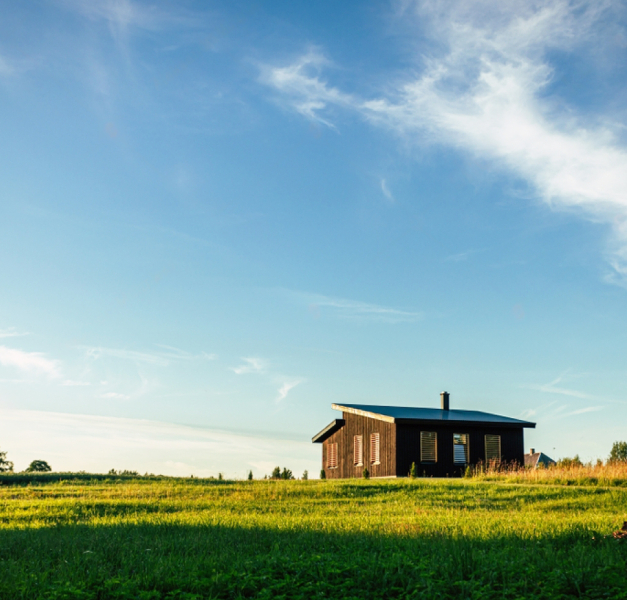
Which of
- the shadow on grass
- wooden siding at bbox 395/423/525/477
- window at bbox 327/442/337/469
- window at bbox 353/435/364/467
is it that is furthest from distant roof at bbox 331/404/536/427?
the shadow on grass

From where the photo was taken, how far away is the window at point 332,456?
37156mm

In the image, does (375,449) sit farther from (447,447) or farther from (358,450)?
(447,447)

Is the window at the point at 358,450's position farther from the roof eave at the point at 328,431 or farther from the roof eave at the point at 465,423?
the roof eave at the point at 465,423

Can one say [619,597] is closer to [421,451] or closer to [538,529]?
[538,529]

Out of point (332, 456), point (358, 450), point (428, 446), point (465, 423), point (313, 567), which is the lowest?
point (313, 567)

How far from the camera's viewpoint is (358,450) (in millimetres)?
34094

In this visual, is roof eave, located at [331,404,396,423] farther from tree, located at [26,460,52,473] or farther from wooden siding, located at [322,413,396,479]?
tree, located at [26,460,52,473]

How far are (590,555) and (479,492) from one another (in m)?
11.3

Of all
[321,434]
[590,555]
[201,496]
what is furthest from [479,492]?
[321,434]

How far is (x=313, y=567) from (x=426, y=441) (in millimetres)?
25000

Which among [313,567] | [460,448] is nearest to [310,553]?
[313,567]

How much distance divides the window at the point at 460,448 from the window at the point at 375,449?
390 cm

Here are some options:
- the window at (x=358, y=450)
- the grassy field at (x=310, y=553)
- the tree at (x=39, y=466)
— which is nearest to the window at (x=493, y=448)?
the window at (x=358, y=450)

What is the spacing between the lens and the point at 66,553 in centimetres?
848
